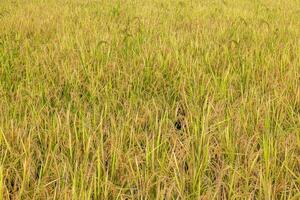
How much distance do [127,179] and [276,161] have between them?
0.47 metres

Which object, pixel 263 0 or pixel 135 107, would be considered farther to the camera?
pixel 263 0

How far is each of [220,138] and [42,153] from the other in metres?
0.60

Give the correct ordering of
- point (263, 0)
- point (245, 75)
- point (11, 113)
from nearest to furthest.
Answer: point (11, 113) → point (245, 75) → point (263, 0)

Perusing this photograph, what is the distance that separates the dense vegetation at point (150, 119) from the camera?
3.31ft

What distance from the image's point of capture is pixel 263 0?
237 inches

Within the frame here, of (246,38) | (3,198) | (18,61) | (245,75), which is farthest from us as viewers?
(246,38)

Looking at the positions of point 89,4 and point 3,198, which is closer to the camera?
point 3,198

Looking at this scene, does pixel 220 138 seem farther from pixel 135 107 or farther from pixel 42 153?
pixel 42 153

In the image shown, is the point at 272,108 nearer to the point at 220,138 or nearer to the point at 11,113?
the point at 220,138

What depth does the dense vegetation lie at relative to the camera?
101cm

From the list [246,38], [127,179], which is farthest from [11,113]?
[246,38]

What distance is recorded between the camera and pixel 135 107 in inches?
60.4

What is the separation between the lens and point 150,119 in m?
1.37

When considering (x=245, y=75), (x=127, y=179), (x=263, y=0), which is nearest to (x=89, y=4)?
(x=263, y=0)
